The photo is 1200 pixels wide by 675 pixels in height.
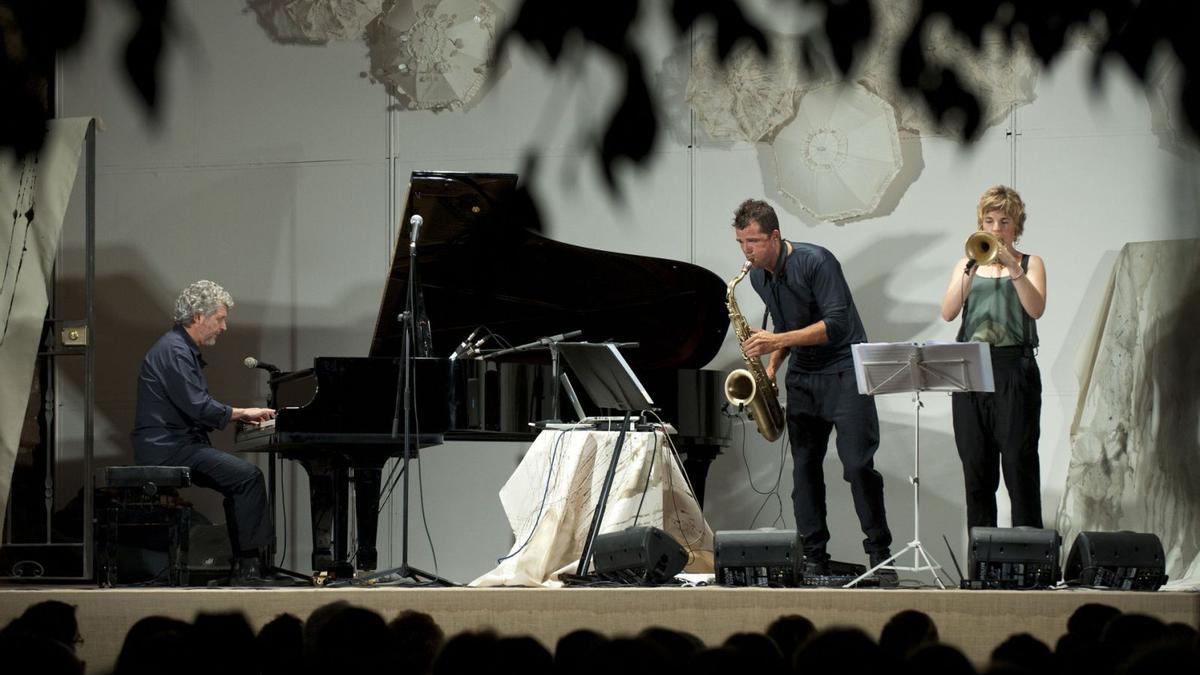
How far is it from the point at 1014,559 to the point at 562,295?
311 centimetres

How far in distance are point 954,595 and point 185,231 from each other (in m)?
6.13

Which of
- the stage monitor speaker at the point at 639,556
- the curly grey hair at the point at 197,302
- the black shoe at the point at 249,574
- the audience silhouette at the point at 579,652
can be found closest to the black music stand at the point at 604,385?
the stage monitor speaker at the point at 639,556

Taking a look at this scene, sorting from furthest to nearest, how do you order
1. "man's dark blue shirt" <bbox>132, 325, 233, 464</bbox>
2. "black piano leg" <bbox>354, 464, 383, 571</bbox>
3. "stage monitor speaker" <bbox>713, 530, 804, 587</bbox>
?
1. "man's dark blue shirt" <bbox>132, 325, 233, 464</bbox>
2. "black piano leg" <bbox>354, 464, 383, 571</bbox>
3. "stage monitor speaker" <bbox>713, 530, 804, 587</bbox>

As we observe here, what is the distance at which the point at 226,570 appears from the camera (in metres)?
7.31

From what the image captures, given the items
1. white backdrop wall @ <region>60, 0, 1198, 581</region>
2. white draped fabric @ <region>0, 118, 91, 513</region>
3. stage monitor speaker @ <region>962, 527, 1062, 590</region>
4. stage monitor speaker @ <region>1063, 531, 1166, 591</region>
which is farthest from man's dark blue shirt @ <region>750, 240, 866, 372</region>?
white draped fabric @ <region>0, 118, 91, 513</region>

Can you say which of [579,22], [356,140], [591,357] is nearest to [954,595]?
[591,357]

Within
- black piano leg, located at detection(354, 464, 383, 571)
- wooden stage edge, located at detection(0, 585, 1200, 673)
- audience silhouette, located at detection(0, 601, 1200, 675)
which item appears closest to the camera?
audience silhouette, located at detection(0, 601, 1200, 675)

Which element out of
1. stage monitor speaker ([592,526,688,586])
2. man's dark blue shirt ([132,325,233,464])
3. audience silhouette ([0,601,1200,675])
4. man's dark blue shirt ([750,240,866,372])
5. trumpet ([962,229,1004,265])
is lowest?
stage monitor speaker ([592,526,688,586])

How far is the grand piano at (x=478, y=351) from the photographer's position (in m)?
6.29

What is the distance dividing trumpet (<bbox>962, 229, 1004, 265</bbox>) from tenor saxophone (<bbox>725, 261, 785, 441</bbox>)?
1.21m

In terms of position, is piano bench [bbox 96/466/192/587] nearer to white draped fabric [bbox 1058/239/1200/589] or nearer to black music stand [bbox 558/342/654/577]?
black music stand [bbox 558/342/654/577]

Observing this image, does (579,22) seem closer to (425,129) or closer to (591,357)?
(591,357)

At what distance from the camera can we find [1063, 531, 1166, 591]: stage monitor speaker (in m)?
4.87

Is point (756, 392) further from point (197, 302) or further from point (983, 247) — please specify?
point (197, 302)
